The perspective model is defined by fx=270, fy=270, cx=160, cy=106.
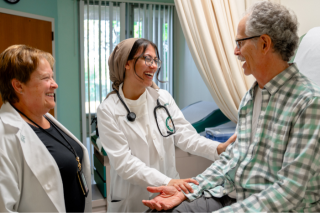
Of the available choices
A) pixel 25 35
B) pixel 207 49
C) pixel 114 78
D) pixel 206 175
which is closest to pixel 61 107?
pixel 25 35

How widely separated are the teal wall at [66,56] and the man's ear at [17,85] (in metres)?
2.71

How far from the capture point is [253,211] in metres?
1.00

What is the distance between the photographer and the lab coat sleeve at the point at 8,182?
1037 millimetres

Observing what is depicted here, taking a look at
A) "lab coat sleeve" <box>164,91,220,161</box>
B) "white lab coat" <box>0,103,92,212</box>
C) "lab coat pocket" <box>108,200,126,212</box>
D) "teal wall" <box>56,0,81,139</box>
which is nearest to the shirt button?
"white lab coat" <box>0,103,92,212</box>

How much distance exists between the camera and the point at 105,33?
3885 mm

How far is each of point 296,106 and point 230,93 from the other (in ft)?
2.90

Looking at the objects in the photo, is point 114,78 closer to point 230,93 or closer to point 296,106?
point 230,93

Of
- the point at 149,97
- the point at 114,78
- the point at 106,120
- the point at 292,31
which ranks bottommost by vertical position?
the point at 106,120

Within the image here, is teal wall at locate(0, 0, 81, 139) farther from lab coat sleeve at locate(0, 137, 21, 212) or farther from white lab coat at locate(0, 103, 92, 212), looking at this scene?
lab coat sleeve at locate(0, 137, 21, 212)

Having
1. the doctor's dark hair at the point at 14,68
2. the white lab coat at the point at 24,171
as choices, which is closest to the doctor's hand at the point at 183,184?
the white lab coat at the point at 24,171

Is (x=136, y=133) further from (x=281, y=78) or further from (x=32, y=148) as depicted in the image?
(x=281, y=78)

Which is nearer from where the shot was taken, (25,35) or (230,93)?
(230,93)

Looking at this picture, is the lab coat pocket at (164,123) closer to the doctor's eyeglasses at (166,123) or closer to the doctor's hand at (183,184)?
the doctor's eyeglasses at (166,123)

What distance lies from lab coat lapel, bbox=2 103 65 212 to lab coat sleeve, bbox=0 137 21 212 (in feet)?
0.20
